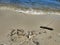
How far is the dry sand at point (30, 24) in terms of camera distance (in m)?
4.72

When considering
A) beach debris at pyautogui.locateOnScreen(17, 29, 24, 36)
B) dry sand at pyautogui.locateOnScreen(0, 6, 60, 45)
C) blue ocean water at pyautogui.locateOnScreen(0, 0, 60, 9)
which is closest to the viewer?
dry sand at pyautogui.locateOnScreen(0, 6, 60, 45)

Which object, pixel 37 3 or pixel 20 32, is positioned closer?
pixel 20 32

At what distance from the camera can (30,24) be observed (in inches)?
226

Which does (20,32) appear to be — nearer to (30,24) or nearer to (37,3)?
(30,24)

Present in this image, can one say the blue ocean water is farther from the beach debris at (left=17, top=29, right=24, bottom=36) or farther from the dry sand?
the beach debris at (left=17, top=29, right=24, bottom=36)

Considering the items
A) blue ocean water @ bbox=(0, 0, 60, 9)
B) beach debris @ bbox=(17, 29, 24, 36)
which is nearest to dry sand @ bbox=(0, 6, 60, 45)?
beach debris @ bbox=(17, 29, 24, 36)

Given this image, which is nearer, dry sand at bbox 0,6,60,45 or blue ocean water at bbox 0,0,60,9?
dry sand at bbox 0,6,60,45

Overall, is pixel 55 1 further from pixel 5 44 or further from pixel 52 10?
pixel 5 44

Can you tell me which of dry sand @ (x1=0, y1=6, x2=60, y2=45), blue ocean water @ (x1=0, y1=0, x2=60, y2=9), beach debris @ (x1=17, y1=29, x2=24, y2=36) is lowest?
blue ocean water @ (x1=0, y1=0, x2=60, y2=9)

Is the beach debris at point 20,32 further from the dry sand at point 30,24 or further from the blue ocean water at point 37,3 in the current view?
A: the blue ocean water at point 37,3

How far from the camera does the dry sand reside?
4719 millimetres

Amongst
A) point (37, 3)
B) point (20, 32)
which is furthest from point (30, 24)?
point (37, 3)

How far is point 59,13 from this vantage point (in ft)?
23.1

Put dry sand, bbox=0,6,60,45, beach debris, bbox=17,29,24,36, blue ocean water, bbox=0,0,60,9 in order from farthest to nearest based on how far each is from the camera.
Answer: blue ocean water, bbox=0,0,60,9 → beach debris, bbox=17,29,24,36 → dry sand, bbox=0,6,60,45
